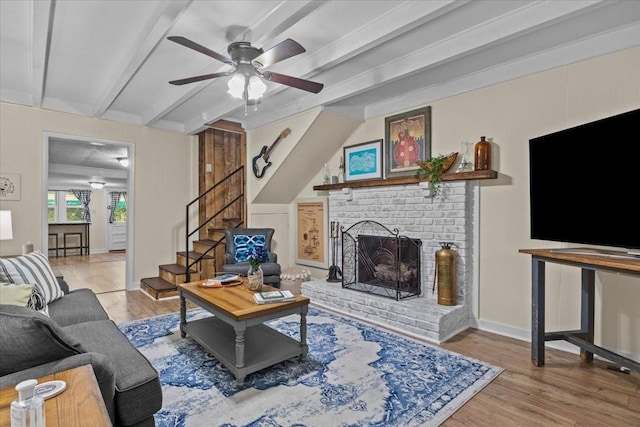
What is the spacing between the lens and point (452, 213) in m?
3.47

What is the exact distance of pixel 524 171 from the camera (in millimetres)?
3082

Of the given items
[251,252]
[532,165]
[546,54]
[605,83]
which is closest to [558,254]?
[532,165]

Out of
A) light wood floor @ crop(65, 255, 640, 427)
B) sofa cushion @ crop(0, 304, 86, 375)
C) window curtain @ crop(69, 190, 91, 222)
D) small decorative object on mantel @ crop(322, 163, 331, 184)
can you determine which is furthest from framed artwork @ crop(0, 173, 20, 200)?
window curtain @ crop(69, 190, 91, 222)

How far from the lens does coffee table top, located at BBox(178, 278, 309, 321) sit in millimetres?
2309

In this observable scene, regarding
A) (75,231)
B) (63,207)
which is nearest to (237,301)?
(75,231)

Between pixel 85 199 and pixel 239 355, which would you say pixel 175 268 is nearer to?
pixel 239 355

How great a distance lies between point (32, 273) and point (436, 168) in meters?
3.63

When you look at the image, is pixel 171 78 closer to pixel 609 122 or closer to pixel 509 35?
pixel 509 35

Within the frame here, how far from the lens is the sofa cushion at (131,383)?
1.47m

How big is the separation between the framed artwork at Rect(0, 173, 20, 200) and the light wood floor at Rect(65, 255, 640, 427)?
514cm

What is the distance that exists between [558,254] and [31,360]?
3047 millimetres

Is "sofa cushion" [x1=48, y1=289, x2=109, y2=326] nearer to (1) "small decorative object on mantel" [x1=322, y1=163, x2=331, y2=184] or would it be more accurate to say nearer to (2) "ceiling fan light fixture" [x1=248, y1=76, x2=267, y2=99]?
(2) "ceiling fan light fixture" [x1=248, y1=76, x2=267, y2=99]

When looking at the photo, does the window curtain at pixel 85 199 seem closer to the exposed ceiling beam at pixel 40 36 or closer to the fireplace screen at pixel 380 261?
the exposed ceiling beam at pixel 40 36

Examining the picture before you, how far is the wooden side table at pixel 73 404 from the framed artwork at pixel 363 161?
372 centimetres
